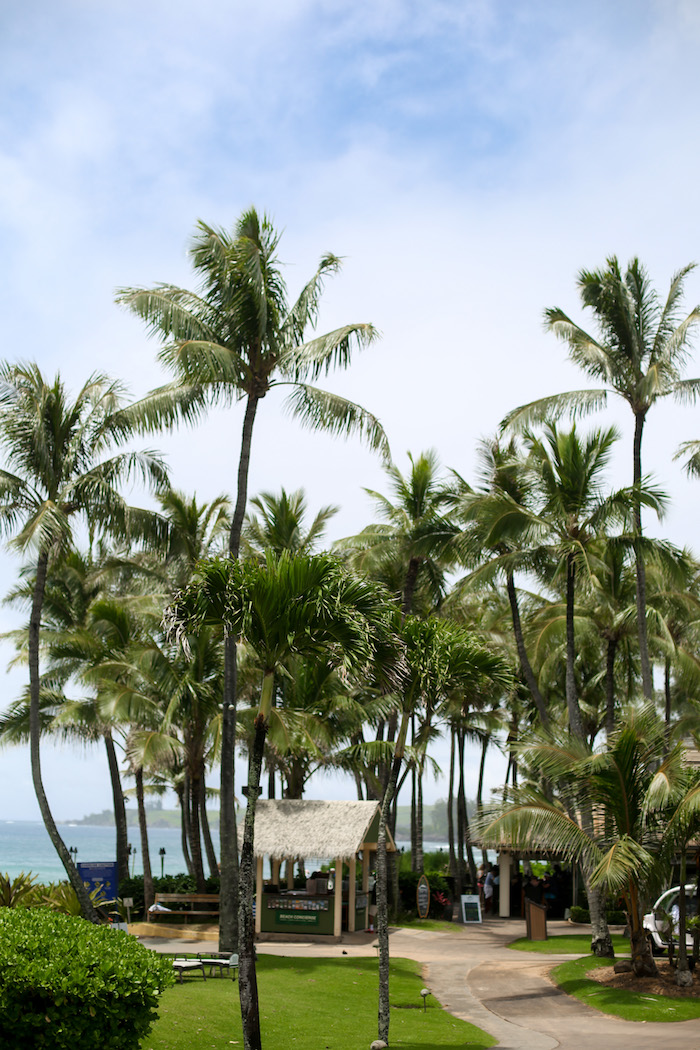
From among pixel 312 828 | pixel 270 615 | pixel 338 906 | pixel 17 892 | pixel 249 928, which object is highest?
pixel 270 615

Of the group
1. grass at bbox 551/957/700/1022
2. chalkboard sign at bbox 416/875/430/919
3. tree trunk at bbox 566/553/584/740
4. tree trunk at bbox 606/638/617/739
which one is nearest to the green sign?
grass at bbox 551/957/700/1022

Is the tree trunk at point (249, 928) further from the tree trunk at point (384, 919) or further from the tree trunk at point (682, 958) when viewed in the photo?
the tree trunk at point (682, 958)

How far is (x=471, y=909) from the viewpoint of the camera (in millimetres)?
28000

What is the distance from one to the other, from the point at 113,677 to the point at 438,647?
16.5m

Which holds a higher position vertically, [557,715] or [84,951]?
[557,715]

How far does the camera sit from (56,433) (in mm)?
18609

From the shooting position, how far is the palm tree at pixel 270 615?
10.4 metres

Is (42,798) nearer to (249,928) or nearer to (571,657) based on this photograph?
(249,928)

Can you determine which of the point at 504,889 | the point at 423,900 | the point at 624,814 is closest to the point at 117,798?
the point at 423,900

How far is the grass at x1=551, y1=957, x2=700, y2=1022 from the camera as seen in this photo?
13484 millimetres

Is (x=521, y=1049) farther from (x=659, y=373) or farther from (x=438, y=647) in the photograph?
(x=659, y=373)

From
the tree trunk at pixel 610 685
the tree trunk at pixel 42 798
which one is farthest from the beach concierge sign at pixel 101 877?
the tree trunk at pixel 610 685

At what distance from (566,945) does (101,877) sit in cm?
1094

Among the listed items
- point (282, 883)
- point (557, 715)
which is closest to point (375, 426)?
point (282, 883)
